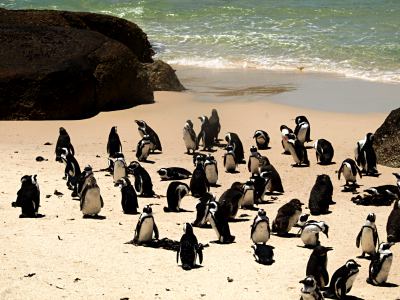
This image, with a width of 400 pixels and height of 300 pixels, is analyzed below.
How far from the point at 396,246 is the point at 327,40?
19.7 meters

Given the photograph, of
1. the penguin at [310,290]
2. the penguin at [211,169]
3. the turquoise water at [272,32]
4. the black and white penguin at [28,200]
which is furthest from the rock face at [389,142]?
the turquoise water at [272,32]

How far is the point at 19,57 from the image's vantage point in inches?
803

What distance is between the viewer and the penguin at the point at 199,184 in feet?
48.8

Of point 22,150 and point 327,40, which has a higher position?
point 327,40

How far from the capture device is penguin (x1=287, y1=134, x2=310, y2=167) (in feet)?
56.3

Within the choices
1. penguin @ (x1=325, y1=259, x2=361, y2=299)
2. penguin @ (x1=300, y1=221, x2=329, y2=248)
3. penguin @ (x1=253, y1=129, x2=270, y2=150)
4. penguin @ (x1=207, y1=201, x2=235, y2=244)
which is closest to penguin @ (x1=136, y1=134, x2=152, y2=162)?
penguin @ (x1=253, y1=129, x2=270, y2=150)

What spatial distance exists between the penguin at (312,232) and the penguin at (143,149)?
16.9 feet

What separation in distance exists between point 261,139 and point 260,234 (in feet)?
19.9

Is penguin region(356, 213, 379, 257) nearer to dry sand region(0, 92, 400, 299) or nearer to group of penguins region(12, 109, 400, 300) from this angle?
group of penguins region(12, 109, 400, 300)

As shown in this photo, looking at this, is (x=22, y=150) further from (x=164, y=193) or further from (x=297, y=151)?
(x=297, y=151)

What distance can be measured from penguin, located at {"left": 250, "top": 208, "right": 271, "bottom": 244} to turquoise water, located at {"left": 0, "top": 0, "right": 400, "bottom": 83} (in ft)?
46.6

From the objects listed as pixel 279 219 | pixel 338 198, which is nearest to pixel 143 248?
pixel 279 219

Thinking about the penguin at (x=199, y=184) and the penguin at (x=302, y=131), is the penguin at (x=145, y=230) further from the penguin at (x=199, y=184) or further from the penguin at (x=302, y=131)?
the penguin at (x=302, y=131)

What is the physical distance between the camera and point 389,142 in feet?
57.7
